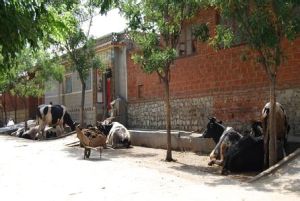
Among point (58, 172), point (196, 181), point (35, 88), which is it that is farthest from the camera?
point (35, 88)

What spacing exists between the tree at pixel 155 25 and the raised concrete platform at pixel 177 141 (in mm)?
1636

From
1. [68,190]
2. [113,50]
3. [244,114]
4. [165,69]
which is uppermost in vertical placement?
[113,50]

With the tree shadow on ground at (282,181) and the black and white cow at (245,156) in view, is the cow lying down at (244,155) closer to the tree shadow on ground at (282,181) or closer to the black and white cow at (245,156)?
the black and white cow at (245,156)

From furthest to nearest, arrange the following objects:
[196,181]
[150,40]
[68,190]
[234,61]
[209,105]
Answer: [209,105] < [234,61] < [150,40] < [196,181] < [68,190]

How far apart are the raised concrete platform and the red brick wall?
1.77 m

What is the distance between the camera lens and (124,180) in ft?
38.9

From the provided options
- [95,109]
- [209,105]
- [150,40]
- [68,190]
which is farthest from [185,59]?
[68,190]

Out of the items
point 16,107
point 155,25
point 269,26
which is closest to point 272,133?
point 269,26

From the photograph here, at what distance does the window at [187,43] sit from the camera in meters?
21.5

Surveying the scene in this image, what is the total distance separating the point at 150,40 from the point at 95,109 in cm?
1404

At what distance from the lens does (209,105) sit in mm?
20141

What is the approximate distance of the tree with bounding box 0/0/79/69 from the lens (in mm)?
4367

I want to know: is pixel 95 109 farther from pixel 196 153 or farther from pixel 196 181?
pixel 196 181

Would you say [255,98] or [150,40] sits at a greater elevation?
[150,40]
